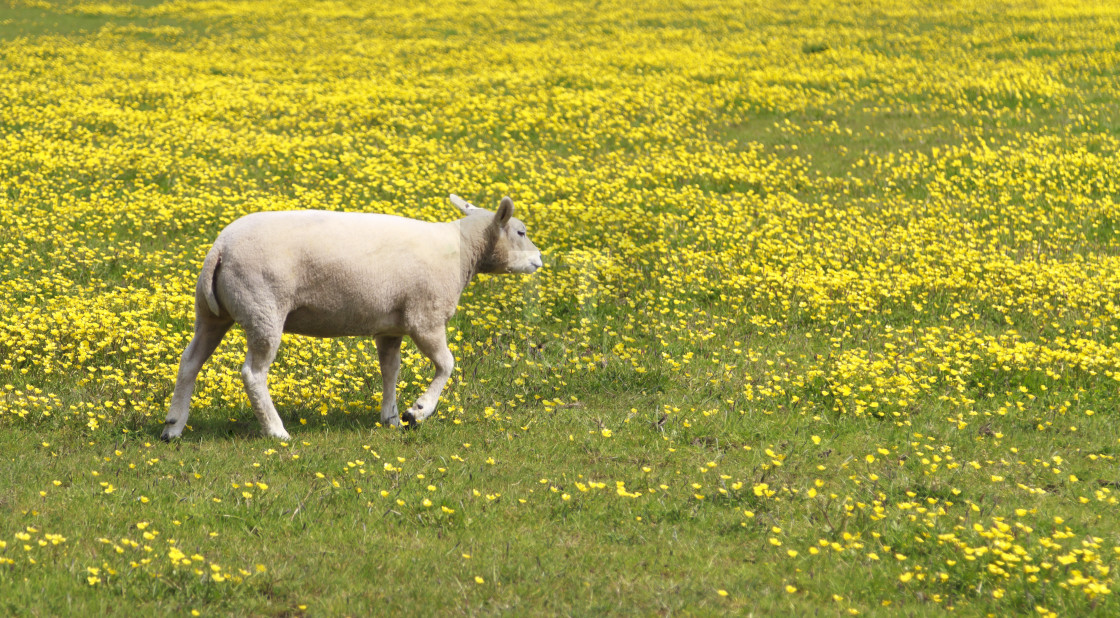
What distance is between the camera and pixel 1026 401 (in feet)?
32.4

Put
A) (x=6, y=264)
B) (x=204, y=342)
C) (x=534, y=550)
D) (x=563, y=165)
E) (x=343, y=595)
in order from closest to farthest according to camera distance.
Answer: (x=343, y=595) < (x=534, y=550) < (x=204, y=342) < (x=6, y=264) < (x=563, y=165)

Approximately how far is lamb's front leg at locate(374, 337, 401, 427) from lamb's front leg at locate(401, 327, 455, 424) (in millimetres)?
217

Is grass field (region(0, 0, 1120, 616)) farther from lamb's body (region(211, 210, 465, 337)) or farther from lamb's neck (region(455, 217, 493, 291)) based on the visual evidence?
lamb's neck (region(455, 217, 493, 291))

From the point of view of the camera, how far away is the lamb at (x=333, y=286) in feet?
25.8

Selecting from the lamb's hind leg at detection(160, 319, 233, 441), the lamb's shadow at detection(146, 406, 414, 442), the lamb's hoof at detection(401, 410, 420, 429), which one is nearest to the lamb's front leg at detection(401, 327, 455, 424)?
the lamb's hoof at detection(401, 410, 420, 429)

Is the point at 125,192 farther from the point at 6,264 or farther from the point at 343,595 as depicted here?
the point at 343,595

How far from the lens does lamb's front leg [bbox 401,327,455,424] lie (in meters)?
8.55

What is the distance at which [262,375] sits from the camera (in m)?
8.07

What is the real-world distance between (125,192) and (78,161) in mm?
2275

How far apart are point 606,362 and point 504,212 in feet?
7.16

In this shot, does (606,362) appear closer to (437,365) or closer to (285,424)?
(437,365)

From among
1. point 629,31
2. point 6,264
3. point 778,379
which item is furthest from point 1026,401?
point 629,31

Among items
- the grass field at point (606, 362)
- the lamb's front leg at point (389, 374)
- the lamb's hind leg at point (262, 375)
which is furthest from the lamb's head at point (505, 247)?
the lamb's hind leg at point (262, 375)

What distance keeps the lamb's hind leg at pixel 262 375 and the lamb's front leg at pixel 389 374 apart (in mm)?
904
